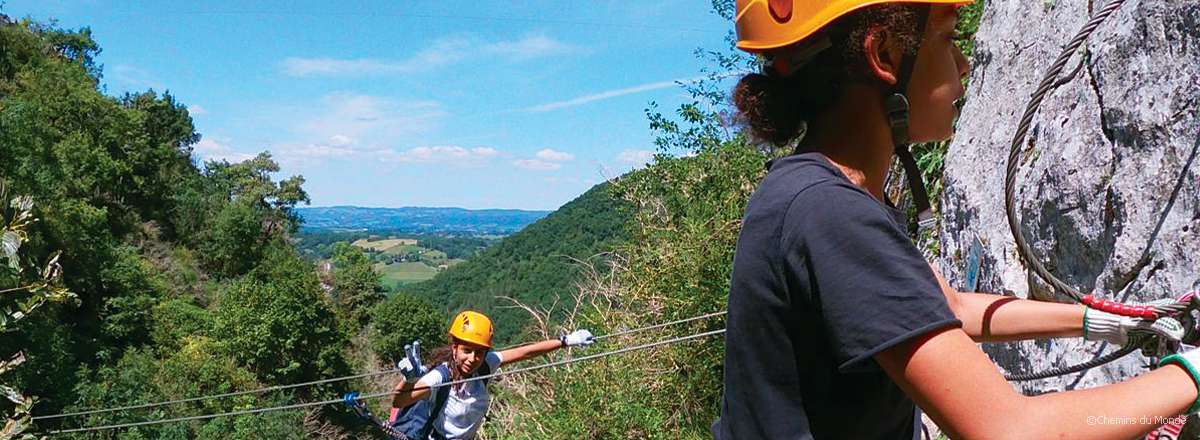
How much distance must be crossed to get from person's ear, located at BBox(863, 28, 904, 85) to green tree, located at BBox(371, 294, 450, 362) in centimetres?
4134

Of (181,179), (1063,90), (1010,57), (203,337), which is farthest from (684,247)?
(181,179)

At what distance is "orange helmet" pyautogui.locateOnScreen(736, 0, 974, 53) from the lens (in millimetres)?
1092

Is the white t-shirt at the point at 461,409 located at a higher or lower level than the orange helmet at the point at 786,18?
lower

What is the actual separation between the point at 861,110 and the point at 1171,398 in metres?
0.53

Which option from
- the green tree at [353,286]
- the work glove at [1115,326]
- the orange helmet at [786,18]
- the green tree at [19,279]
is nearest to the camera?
the orange helmet at [786,18]

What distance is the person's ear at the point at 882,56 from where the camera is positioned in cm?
110

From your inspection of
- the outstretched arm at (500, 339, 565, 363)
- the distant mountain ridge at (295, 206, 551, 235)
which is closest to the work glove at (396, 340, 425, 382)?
the outstretched arm at (500, 339, 565, 363)

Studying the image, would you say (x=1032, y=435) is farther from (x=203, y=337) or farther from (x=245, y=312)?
(x=203, y=337)

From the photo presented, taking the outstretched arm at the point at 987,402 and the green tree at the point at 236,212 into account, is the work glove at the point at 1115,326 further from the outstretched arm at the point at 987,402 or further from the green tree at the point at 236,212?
the green tree at the point at 236,212

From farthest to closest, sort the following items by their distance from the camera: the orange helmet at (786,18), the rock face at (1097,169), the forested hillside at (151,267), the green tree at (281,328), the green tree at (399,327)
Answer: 1. the green tree at (399,327)
2. the green tree at (281,328)
3. the forested hillside at (151,267)
4. the rock face at (1097,169)
5. the orange helmet at (786,18)

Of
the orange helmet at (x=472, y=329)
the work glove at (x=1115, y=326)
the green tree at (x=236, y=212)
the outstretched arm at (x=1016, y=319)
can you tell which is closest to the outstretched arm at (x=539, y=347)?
the orange helmet at (x=472, y=329)

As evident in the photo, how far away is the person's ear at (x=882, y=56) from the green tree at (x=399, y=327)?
41341 millimetres

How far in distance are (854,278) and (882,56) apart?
374 millimetres

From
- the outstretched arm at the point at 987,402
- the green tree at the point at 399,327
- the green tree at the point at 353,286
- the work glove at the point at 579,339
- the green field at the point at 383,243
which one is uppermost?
the outstretched arm at the point at 987,402
